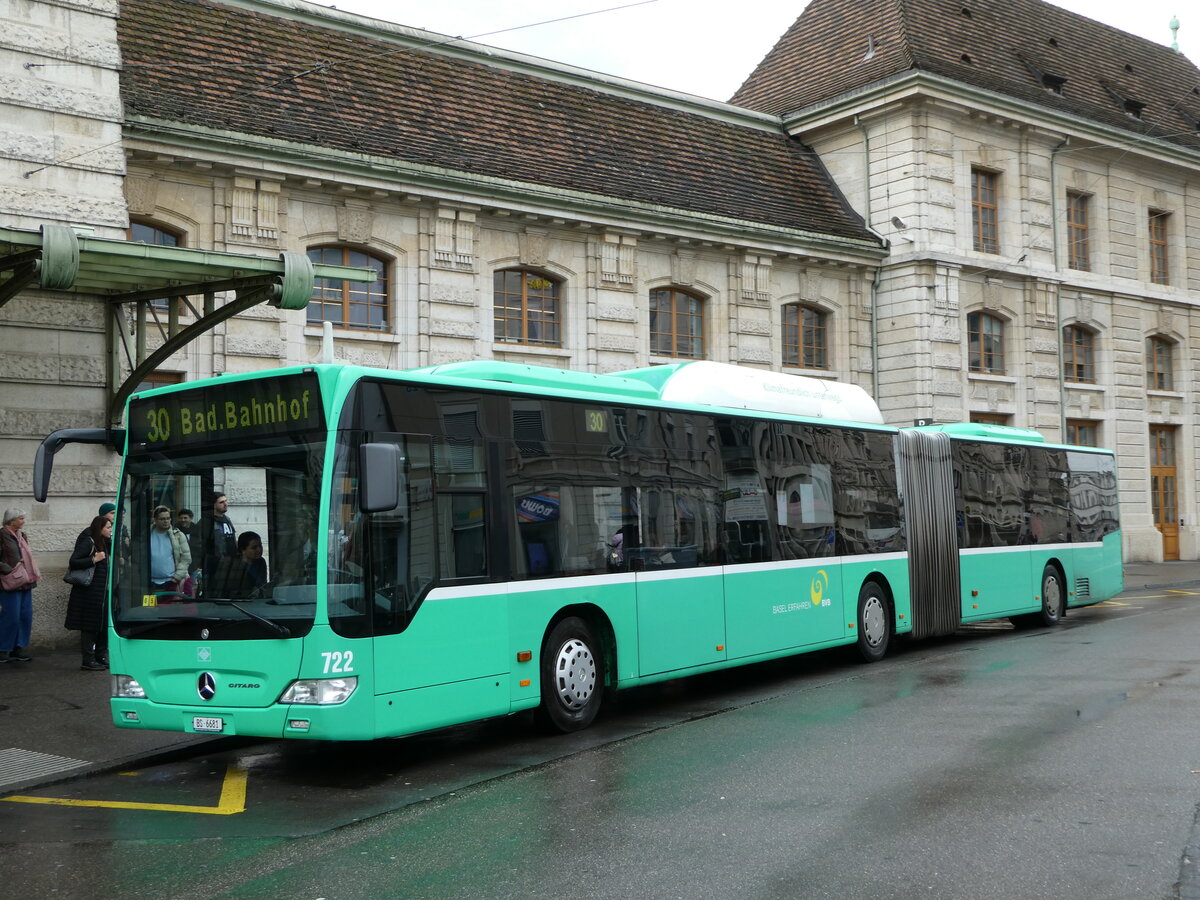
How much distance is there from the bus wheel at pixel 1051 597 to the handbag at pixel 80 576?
43.0 feet

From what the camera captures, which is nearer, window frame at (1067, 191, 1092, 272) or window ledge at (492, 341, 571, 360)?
window ledge at (492, 341, 571, 360)

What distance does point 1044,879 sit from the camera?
18.9ft

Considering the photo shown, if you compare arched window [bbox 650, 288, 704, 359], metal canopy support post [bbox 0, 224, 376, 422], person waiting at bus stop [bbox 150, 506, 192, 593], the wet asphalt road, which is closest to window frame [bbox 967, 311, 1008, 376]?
arched window [bbox 650, 288, 704, 359]

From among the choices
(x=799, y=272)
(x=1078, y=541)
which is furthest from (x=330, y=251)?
(x=1078, y=541)

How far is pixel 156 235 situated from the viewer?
1867cm

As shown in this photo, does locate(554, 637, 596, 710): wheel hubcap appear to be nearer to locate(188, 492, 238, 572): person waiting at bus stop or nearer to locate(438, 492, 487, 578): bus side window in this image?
locate(438, 492, 487, 578): bus side window

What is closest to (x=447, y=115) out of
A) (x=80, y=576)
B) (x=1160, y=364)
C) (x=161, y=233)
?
(x=161, y=233)

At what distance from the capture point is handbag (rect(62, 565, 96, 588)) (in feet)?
44.0

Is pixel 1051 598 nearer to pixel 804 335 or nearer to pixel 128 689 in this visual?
pixel 804 335

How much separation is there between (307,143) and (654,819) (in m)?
15.1

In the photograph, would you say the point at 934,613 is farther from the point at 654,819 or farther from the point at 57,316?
the point at 57,316

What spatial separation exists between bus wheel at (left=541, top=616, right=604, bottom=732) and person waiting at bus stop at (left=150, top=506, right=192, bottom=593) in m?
A: 2.84

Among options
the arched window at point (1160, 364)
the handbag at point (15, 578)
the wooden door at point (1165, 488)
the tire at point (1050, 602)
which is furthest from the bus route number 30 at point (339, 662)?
the arched window at point (1160, 364)

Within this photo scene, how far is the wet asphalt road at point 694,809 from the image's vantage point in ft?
19.4
